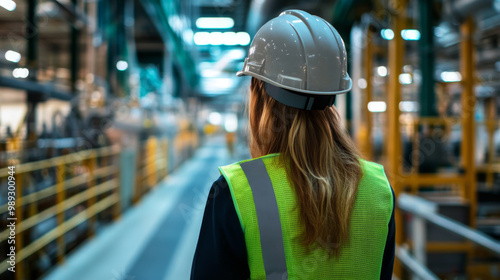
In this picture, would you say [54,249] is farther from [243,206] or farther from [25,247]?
[243,206]

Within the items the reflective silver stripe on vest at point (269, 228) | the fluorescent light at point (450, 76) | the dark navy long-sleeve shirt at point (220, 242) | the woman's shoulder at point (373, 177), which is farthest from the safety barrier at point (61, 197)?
the fluorescent light at point (450, 76)

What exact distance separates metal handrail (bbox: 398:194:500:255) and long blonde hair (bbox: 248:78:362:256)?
1.24 metres

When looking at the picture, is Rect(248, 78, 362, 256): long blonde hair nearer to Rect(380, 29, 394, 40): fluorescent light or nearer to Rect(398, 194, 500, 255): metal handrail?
Rect(398, 194, 500, 255): metal handrail

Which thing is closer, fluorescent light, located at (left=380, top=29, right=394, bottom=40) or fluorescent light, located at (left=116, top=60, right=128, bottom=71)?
fluorescent light, located at (left=380, top=29, right=394, bottom=40)

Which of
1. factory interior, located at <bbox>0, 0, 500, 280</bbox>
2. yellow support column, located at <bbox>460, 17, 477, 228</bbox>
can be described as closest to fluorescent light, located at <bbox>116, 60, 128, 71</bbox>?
factory interior, located at <bbox>0, 0, 500, 280</bbox>

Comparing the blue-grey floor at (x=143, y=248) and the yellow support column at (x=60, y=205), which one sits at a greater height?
the yellow support column at (x=60, y=205)

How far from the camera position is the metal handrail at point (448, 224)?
1720 millimetres

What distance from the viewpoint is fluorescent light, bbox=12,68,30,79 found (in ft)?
10.2

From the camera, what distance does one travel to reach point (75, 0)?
4.48 m

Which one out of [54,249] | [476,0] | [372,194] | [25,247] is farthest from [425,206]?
[54,249]

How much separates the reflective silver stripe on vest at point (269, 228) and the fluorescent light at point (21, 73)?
3050 millimetres

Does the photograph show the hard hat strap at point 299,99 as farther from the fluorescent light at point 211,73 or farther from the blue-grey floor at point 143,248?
the fluorescent light at point 211,73

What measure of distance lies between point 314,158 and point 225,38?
4.06m

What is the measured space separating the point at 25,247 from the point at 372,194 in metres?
3.24
